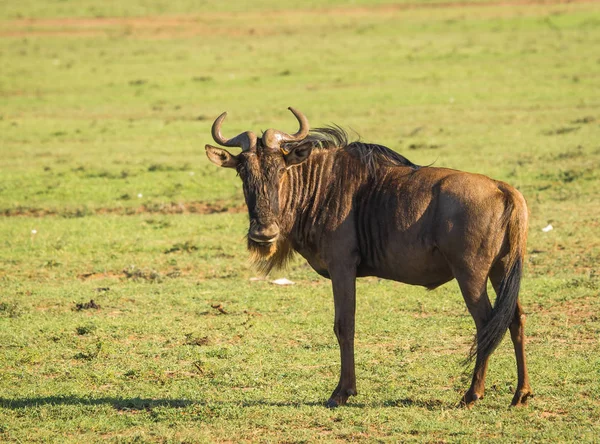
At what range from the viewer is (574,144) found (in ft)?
54.2

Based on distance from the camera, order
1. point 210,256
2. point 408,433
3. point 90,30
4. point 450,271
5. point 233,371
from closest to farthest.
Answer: point 408,433
point 450,271
point 233,371
point 210,256
point 90,30

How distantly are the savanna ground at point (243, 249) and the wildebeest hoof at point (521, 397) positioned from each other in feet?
0.24

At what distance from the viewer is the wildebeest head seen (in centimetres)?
663

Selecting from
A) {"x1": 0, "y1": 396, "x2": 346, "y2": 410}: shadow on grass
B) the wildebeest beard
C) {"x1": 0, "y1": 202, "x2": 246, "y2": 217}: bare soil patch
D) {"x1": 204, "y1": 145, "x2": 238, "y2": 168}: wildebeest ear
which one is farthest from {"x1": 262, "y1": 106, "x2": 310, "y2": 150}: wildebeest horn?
{"x1": 0, "y1": 202, "x2": 246, "y2": 217}: bare soil patch

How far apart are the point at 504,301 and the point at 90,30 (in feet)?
97.6

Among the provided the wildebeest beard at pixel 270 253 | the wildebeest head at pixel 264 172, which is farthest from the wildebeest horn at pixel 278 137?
the wildebeest beard at pixel 270 253

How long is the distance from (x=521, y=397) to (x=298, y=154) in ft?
7.41

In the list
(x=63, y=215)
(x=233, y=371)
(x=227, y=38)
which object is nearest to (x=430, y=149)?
(x=63, y=215)

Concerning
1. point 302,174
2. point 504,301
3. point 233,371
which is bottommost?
point 233,371

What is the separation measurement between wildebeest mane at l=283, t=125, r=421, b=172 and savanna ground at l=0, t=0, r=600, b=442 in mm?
1626

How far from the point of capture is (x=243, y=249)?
1156 centimetres

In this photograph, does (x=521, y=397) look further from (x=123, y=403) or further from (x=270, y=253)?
(x=123, y=403)

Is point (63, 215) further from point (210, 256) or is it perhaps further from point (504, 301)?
point (504, 301)

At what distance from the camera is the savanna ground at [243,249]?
6684mm
